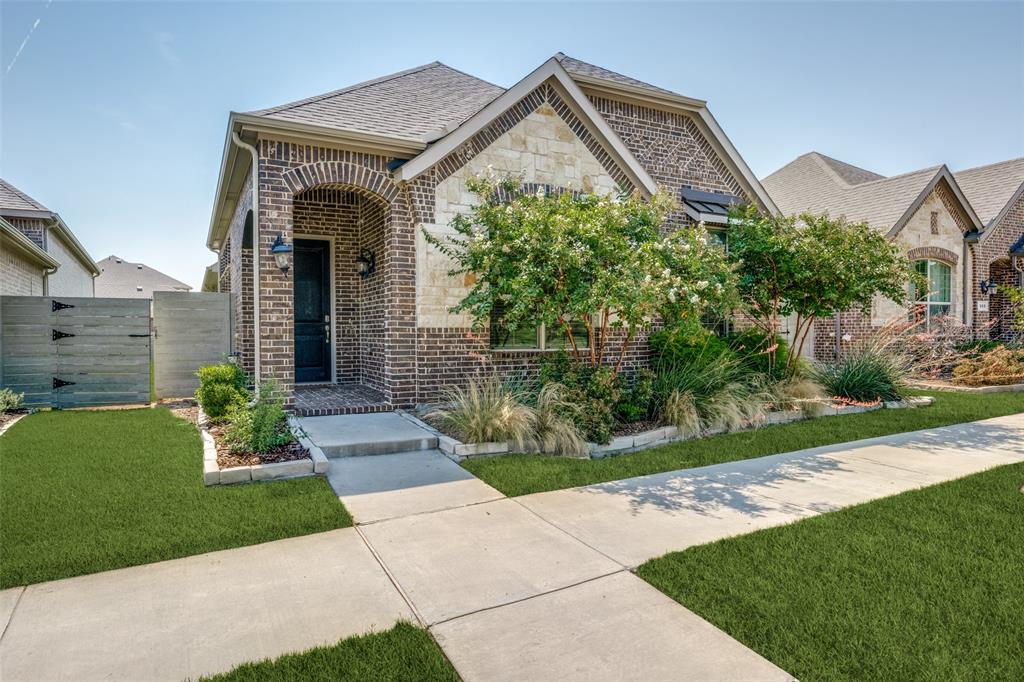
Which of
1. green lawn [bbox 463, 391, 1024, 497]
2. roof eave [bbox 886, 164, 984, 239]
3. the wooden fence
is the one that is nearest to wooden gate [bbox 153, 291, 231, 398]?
the wooden fence

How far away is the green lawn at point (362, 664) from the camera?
243cm

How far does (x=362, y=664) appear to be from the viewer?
251 cm

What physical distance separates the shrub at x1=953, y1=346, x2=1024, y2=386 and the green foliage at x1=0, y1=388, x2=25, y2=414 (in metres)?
18.9

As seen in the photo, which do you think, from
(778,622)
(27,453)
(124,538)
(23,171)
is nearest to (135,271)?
(23,171)

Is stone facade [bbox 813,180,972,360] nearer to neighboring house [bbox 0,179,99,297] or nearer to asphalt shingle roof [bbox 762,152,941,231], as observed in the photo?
asphalt shingle roof [bbox 762,152,941,231]

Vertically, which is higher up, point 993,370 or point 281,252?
point 281,252

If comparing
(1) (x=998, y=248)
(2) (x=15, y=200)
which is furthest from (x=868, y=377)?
(2) (x=15, y=200)

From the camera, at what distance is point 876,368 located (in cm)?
1007

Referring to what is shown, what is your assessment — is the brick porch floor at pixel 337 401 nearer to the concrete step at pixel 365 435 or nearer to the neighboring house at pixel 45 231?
the concrete step at pixel 365 435

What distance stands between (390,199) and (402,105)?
2.44 metres

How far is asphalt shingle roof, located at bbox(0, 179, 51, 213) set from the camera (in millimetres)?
14367

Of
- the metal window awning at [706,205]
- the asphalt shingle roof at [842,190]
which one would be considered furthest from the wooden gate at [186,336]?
the asphalt shingle roof at [842,190]

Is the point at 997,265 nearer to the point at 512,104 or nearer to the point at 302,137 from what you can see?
the point at 512,104

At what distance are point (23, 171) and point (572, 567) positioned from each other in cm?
1061
